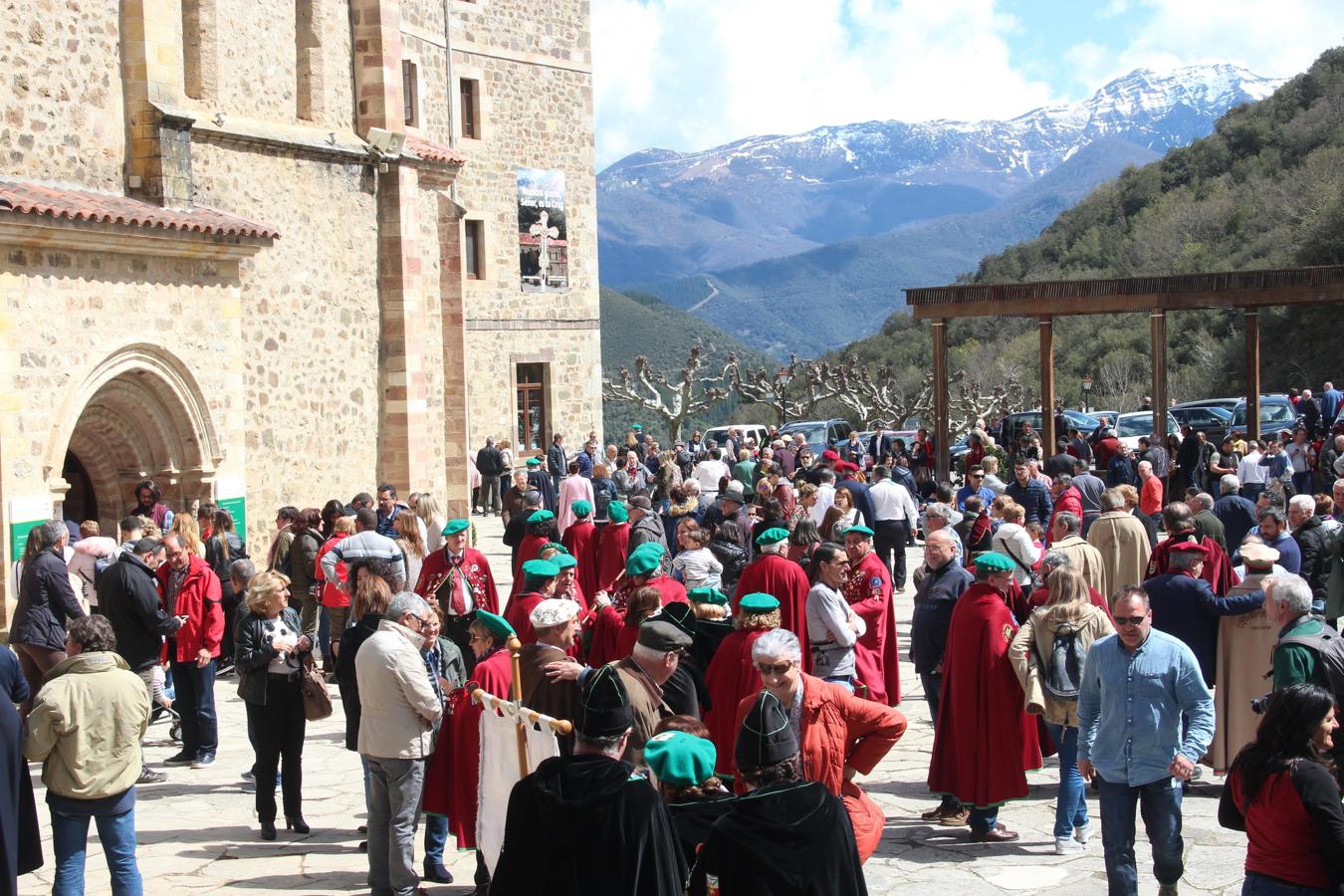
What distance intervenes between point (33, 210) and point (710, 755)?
10645 millimetres

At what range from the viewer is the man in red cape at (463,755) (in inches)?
270

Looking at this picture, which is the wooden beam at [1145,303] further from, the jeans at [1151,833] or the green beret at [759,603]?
the jeans at [1151,833]

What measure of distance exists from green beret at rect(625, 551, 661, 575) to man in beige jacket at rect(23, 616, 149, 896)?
2770 mm

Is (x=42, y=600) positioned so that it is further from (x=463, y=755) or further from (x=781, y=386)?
(x=781, y=386)

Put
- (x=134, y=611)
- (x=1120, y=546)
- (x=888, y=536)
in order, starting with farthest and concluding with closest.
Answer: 1. (x=888, y=536)
2. (x=1120, y=546)
3. (x=134, y=611)

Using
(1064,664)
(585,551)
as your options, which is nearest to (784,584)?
(1064,664)

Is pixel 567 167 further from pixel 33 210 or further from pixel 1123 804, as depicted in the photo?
pixel 1123 804

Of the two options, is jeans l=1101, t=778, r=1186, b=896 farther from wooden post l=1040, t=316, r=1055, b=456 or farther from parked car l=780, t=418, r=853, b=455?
parked car l=780, t=418, r=853, b=455

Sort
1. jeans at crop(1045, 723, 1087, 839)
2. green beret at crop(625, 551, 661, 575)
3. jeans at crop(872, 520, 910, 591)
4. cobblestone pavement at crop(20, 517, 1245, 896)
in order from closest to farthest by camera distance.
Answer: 1. cobblestone pavement at crop(20, 517, 1245, 896)
2. jeans at crop(1045, 723, 1087, 839)
3. green beret at crop(625, 551, 661, 575)
4. jeans at crop(872, 520, 910, 591)

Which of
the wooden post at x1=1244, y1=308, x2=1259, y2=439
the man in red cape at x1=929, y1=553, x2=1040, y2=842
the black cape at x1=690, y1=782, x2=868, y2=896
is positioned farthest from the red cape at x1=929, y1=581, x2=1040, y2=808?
the wooden post at x1=1244, y1=308, x2=1259, y2=439

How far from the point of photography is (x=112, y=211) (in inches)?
549

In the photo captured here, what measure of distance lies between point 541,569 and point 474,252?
74.3ft

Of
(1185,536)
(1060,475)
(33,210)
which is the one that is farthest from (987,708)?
(33,210)

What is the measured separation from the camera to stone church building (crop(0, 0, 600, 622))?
13688 millimetres
